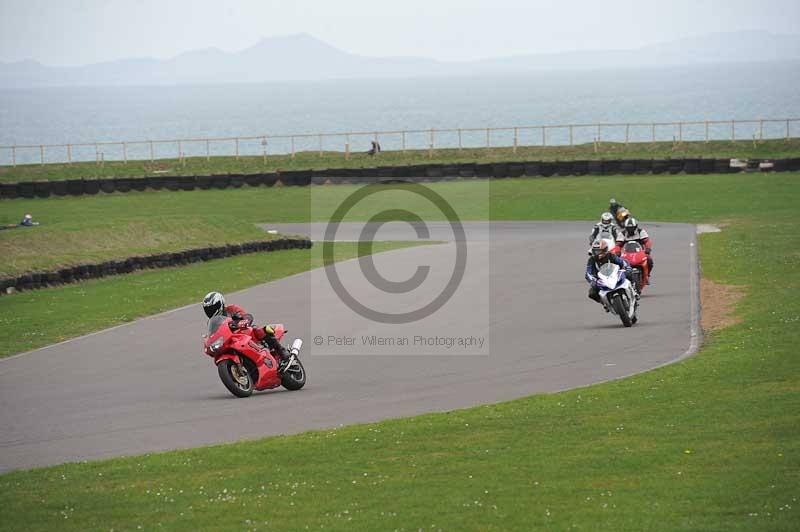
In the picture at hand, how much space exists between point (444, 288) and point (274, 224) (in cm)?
2074

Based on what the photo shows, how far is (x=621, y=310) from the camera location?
21.0m

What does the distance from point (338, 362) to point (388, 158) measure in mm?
50313

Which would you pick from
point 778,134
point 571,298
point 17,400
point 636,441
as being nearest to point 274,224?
point 571,298

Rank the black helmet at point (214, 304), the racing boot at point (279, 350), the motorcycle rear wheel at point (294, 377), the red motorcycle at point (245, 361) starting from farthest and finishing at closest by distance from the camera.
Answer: the motorcycle rear wheel at point (294, 377), the racing boot at point (279, 350), the black helmet at point (214, 304), the red motorcycle at point (245, 361)

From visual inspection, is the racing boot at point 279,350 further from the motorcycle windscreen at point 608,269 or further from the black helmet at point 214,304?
the motorcycle windscreen at point 608,269

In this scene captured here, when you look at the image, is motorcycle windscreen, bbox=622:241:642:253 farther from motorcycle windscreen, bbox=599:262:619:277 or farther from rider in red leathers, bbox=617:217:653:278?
motorcycle windscreen, bbox=599:262:619:277

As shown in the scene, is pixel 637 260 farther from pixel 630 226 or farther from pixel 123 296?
pixel 123 296

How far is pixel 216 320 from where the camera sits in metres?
16.0

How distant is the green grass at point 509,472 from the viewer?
9.79m

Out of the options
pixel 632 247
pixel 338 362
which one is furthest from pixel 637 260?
pixel 338 362

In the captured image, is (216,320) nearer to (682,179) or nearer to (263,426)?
(263,426)

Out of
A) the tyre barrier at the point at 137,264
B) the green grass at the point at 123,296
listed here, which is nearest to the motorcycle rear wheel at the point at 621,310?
the green grass at the point at 123,296

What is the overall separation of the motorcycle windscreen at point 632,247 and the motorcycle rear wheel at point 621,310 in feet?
11.6

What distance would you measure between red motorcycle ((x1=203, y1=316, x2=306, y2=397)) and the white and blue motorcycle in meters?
6.56
